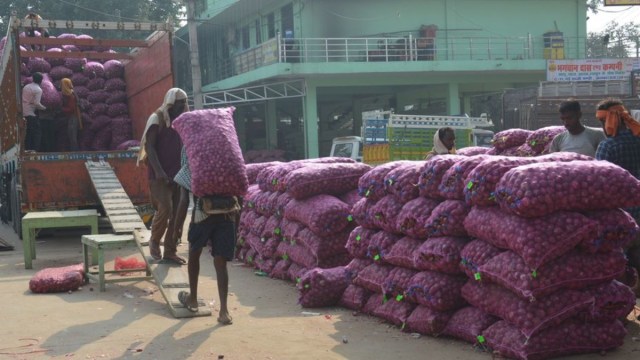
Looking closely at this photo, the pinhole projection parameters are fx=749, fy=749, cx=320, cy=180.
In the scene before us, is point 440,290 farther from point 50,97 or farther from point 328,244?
point 50,97

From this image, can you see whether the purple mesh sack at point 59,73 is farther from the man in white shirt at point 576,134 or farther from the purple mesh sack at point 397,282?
the man in white shirt at point 576,134

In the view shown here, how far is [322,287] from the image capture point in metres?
6.59

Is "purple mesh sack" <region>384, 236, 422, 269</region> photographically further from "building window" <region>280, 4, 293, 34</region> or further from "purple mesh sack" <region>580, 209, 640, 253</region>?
"building window" <region>280, 4, 293, 34</region>

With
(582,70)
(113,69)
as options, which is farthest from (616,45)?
(113,69)

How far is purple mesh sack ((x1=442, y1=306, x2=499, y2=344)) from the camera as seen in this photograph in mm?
4996

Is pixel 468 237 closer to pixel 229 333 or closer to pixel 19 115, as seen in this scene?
pixel 229 333

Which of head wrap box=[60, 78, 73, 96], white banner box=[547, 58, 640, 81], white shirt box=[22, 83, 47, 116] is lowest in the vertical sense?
white shirt box=[22, 83, 47, 116]

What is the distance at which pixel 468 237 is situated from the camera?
5398mm

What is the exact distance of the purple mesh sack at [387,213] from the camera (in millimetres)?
6027

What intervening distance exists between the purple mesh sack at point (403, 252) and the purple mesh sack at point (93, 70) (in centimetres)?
984

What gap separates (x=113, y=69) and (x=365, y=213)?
923 cm

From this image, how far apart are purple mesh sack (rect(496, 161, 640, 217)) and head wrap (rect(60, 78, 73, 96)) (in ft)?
32.2

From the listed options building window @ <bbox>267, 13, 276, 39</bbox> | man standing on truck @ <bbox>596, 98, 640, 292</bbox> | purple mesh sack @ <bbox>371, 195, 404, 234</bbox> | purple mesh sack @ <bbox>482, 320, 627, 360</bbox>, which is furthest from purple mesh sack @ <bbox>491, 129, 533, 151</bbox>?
building window @ <bbox>267, 13, 276, 39</bbox>

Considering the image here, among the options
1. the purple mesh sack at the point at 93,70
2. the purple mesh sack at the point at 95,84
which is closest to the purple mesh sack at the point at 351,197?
the purple mesh sack at the point at 95,84
